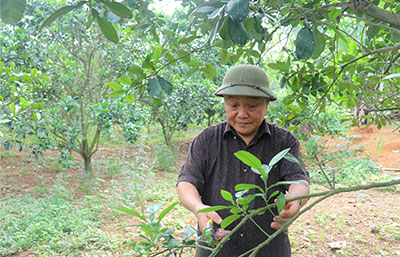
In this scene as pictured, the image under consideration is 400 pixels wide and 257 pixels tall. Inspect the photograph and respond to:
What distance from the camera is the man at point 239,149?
1.38 m

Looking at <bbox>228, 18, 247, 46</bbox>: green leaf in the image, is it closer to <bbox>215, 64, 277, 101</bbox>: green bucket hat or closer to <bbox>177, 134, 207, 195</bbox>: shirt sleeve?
<bbox>215, 64, 277, 101</bbox>: green bucket hat

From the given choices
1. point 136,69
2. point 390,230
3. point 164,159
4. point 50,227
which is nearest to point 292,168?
point 136,69

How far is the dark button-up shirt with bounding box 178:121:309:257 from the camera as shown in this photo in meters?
1.43

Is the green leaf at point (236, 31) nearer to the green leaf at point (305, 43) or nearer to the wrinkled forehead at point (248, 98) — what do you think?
the green leaf at point (305, 43)

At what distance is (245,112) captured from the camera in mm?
1405

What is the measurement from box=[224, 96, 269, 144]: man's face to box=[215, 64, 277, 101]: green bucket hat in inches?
1.7

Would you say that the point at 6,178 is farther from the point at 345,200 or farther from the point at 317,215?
the point at 345,200

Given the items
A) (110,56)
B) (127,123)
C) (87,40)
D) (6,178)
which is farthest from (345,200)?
(6,178)

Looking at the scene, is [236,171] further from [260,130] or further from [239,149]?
[260,130]

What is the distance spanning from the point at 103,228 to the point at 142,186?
3.46 feet

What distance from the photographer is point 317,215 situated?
12.3 ft

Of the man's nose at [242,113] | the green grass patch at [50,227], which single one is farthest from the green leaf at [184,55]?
the green grass patch at [50,227]

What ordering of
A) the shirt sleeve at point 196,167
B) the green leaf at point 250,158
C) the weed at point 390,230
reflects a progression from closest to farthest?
the green leaf at point 250,158, the shirt sleeve at point 196,167, the weed at point 390,230

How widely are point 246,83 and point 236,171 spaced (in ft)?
1.25
